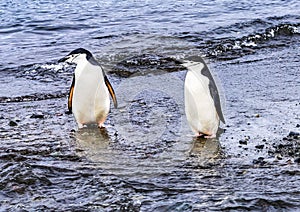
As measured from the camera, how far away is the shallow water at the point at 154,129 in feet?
11.9

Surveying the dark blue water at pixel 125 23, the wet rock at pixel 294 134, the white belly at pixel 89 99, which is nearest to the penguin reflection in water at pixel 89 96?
the white belly at pixel 89 99

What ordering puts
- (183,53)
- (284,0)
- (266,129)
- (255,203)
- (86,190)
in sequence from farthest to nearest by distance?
(284,0)
(183,53)
(266,129)
(86,190)
(255,203)

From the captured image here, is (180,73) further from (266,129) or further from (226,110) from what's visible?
(266,129)

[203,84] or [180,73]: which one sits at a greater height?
[203,84]

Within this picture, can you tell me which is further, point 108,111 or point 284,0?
point 284,0

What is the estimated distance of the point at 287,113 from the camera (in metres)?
5.21

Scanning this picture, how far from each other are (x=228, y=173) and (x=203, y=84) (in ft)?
3.59

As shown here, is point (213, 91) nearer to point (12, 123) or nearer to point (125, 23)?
point (12, 123)

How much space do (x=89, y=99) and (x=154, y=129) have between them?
0.68 meters

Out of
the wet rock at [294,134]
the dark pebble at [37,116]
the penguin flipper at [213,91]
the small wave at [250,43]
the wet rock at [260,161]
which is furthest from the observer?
the small wave at [250,43]

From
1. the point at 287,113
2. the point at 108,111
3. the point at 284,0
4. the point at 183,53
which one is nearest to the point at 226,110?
the point at 287,113

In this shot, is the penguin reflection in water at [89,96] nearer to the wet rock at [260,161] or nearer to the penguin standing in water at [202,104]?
the penguin standing in water at [202,104]

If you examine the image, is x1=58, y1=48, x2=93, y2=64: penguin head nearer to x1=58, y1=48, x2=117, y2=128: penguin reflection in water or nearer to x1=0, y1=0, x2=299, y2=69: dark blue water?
x1=58, y1=48, x2=117, y2=128: penguin reflection in water

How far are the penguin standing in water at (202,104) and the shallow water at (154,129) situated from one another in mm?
117
